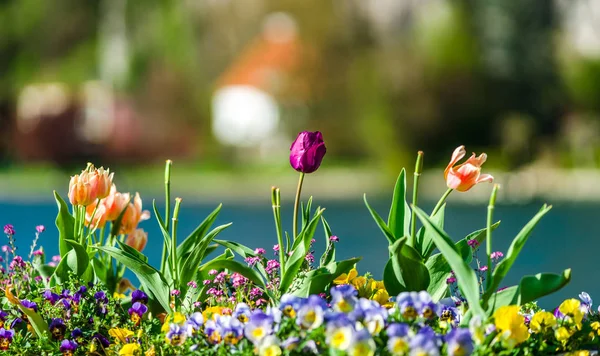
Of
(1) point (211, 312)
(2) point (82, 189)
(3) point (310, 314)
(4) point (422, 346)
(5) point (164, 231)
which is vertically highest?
(2) point (82, 189)

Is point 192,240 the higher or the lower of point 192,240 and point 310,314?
the higher

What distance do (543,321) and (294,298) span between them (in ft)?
1.59

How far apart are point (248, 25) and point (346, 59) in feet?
13.6

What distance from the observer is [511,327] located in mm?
1437

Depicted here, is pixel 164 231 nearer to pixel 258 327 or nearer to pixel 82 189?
pixel 82 189

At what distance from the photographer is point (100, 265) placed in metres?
1.92

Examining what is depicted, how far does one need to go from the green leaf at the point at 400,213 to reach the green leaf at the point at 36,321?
2.42 feet

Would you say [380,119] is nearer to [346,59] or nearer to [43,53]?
[346,59]

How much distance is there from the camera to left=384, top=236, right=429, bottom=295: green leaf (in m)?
1.64

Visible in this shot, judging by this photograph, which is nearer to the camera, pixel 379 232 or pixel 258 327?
pixel 258 327

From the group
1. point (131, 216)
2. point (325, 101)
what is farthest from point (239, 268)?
point (325, 101)

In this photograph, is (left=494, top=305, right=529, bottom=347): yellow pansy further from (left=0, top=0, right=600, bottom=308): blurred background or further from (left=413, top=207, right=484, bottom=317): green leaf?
(left=0, top=0, right=600, bottom=308): blurred background

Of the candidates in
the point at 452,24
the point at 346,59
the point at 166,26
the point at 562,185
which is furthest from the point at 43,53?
the point at 562,185

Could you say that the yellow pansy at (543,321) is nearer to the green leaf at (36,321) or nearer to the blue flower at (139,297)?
the blue flower at (139,297)
